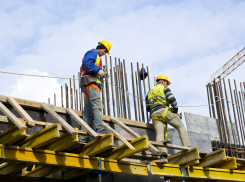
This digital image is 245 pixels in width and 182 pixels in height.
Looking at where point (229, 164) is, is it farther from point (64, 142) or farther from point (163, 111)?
point (64, 142)

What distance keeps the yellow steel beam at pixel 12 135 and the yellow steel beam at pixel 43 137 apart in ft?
0.86

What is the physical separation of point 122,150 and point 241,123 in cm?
789

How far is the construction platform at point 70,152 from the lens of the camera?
591 cm

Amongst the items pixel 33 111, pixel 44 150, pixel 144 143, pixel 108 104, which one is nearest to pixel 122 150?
pixel 144 143

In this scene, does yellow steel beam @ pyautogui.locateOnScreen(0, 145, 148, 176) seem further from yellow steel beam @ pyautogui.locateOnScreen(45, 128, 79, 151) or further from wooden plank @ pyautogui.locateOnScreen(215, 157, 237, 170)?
wooden plank @ pyautogui.locateOnScreen(215, 157, 237, 170)

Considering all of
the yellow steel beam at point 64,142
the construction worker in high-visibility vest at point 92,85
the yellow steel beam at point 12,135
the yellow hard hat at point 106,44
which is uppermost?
the yellow hard hat at point 106,44

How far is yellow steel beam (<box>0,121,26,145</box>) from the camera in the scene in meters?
5.71

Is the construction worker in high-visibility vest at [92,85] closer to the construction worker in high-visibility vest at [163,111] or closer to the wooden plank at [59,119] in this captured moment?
the wooden plank at [59,119]

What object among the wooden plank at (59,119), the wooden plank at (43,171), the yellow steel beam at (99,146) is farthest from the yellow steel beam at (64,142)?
the wooden plank at (43,171)

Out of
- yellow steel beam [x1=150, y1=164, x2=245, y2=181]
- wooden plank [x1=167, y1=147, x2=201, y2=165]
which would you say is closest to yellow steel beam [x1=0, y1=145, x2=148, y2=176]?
yellow steel beam [x1=150, y1=164, x2=245, y2=181]

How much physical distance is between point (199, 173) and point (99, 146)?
3.08m

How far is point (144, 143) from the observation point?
659cm

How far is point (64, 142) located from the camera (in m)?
6.23

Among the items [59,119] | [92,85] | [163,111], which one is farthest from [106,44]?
[59,119]
